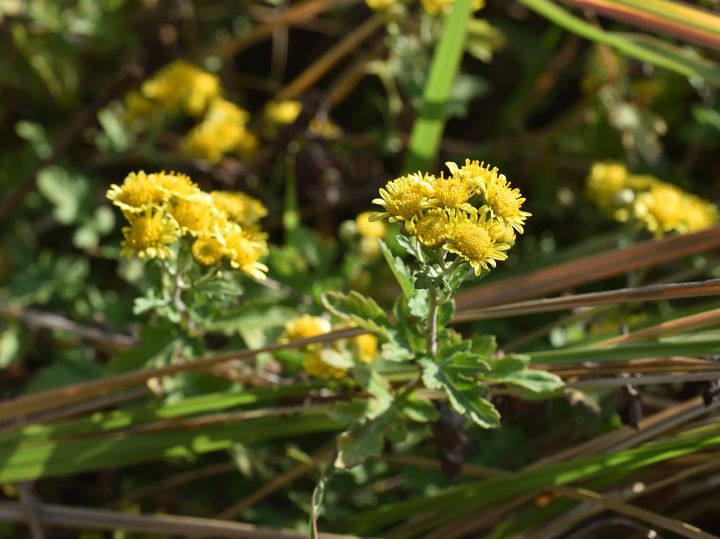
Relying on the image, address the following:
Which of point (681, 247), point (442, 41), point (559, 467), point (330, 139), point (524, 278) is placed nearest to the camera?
point (559, 467)

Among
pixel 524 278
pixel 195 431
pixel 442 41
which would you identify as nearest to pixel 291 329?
pixel 195 431

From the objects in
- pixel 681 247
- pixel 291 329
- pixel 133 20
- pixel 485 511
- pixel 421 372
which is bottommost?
pixel 485 511

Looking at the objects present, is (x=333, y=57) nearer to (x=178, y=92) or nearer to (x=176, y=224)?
(x=178, y=92)

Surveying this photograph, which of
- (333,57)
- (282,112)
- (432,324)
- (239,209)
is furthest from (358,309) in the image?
(333,57)

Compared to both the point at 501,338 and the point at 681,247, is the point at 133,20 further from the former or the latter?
the point at 681,247

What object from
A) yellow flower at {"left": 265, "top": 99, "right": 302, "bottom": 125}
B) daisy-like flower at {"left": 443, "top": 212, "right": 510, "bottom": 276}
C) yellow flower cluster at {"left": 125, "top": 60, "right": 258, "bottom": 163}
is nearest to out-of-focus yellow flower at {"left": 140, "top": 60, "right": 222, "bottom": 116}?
yellow flower cluster at {"left": 125, "top": 60, "right": 258, "bottom": 163}

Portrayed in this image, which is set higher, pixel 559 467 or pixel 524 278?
pixel 524 278
